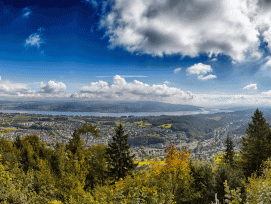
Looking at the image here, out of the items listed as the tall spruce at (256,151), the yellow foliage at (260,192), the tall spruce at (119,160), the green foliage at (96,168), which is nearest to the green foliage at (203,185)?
the yellow foliage at (260,192)

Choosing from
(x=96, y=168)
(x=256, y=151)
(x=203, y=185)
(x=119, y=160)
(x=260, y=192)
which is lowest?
(x=96, y=168)

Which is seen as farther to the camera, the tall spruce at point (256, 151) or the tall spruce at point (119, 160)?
the tall spruce at point (256, 151)

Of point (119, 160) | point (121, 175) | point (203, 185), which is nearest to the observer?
point (203, 185)

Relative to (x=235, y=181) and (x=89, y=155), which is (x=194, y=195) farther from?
(x=89, y=155)

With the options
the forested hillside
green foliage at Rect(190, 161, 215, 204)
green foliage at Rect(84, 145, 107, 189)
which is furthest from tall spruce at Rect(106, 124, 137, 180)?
green foliage at Rect(190, 161, 215, 204)

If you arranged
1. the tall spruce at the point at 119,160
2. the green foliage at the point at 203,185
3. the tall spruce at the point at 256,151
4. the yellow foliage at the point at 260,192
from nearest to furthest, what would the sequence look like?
1. the yellow foliage at the point at 260,192
2. the green foliage at the point at 203,185
3. the tall spruce at the point at 119,160
4. the tall spruce at the point at 256,151

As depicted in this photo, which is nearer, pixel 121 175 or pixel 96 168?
pixel 121 175

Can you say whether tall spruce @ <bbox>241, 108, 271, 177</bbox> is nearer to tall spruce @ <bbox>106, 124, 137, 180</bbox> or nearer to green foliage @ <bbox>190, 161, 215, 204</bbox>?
green foliage @ <bbox>190, 161, 215, 204</bbox>

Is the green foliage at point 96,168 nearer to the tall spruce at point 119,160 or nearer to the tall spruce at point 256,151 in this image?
the tall spruce at point 119,160

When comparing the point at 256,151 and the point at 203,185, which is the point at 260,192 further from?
the point at 256,151

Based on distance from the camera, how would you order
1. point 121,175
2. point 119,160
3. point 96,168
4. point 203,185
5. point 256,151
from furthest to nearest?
1. point 96,168
2. point 256,151
3. point 119,160
4. point 121,175
5. point 203,185

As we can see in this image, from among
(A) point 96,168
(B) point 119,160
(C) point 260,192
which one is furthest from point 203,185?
(A) point 96,168

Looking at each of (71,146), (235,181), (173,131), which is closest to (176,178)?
(235,181)
